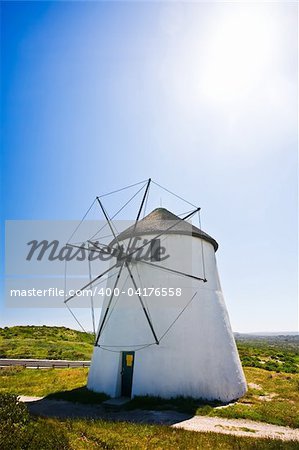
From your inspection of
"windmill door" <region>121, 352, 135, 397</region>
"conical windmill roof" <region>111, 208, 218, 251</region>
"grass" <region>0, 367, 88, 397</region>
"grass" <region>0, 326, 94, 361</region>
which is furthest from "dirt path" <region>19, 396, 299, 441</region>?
"grass" <region>0, 326, 94, 361</region>

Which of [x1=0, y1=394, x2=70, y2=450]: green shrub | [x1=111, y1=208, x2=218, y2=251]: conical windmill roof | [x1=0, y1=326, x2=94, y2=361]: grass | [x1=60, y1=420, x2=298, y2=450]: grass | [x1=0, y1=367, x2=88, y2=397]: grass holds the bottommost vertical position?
[x1=0, y1=326, x2=94, y2=361]: grass

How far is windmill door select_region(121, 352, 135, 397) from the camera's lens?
499 inches

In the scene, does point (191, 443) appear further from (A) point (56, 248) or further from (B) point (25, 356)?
(B) point (25, 356)

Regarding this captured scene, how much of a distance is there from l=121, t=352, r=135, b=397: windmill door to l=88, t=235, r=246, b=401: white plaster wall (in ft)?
0.92

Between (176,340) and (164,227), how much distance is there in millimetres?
5379

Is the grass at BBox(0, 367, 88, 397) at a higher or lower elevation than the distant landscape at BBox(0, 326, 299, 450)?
lower

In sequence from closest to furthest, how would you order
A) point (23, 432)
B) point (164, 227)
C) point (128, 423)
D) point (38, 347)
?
point (23, 432), point (128, 423), point (164, 227), point (38, 347)

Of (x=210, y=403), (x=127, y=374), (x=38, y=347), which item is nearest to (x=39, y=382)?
(x=127, y=374)

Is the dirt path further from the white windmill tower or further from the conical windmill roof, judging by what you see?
the conical windmill roof

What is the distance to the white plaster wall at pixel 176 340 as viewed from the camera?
472 inches

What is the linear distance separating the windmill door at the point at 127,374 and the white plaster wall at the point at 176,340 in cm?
28

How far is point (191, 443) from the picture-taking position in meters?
7.23

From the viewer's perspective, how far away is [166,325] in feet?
41.8

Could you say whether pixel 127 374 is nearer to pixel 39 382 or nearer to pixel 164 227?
pixel 39 382
